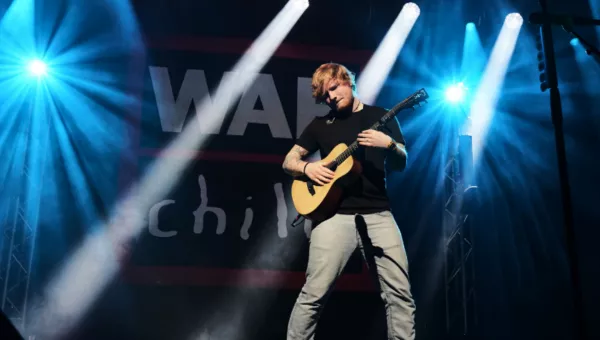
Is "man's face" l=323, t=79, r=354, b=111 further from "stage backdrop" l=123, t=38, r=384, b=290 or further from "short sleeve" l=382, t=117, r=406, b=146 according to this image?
"stage backdrop" l=123, t=38, r=384, b=290

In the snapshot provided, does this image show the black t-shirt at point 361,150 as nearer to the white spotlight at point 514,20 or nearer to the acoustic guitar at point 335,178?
the acoustic guitar at point 335,178

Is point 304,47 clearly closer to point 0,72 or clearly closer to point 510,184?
point 510,184

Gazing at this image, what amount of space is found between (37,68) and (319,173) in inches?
154

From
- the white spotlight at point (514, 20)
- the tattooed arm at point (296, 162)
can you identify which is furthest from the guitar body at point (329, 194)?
the white spotlight at point (514, 20)

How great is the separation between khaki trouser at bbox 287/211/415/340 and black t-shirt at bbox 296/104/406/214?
8 centimetres

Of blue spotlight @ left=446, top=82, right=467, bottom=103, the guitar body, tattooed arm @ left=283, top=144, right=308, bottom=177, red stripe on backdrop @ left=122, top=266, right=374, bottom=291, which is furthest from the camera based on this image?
blue spotlight @ left=446, top=82, right=467, bottom=103

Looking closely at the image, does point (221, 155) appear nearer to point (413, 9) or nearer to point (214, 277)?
point (214, 277)

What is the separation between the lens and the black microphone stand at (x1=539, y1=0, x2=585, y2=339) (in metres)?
3.19

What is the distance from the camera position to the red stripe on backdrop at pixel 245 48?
5.61 meters

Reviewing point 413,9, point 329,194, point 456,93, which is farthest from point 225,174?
point 413,9

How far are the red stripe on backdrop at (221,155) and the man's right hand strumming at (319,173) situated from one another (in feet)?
6.61

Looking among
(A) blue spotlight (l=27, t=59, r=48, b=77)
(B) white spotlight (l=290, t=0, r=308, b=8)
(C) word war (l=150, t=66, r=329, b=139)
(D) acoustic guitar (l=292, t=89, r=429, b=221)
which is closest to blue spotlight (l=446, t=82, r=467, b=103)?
(C) word war (l=150, t=66, r=329, b=139)

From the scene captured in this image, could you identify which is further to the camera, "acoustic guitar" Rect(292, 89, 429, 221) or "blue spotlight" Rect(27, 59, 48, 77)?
"blue spotlight" Rect(27, 59, 48, 77)

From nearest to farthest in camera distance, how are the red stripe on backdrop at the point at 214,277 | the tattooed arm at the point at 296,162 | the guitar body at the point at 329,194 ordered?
the guitar body at the point at 329,194
the tattooed arm at the point at 296,162
the red stripe on backdrop at the point at 214,277
